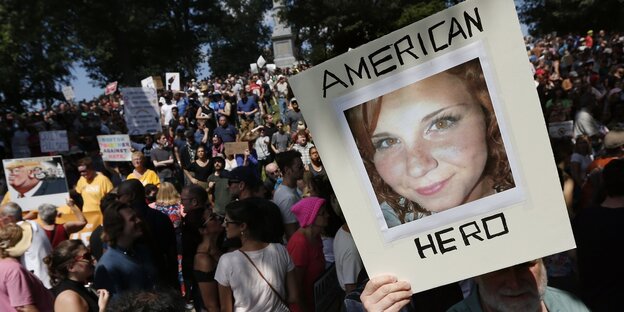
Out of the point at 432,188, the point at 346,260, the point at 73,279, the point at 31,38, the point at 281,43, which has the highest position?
the point at 31,38

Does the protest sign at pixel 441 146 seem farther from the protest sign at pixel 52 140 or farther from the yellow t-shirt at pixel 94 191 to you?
the protest sign at pixel 52 140

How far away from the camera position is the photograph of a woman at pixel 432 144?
5.69 feet

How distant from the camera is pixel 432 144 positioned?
178 centimetres

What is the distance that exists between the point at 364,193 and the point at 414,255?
24 cm

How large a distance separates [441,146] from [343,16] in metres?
35.9

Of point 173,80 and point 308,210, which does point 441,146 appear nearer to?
point 308,210

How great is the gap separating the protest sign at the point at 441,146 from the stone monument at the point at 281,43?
117ft

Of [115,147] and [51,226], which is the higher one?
[115,147]

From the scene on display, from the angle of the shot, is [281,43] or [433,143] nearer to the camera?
[433,143]

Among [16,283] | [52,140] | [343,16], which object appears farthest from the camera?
[343,16]

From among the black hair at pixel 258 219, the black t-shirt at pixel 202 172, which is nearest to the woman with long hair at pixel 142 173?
the black t-shirt at pixel 202 172

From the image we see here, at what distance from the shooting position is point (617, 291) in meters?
3.57

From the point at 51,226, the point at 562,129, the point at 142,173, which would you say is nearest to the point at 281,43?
the point at 142,173

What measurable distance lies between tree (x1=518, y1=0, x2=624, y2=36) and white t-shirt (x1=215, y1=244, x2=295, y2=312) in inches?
1250
